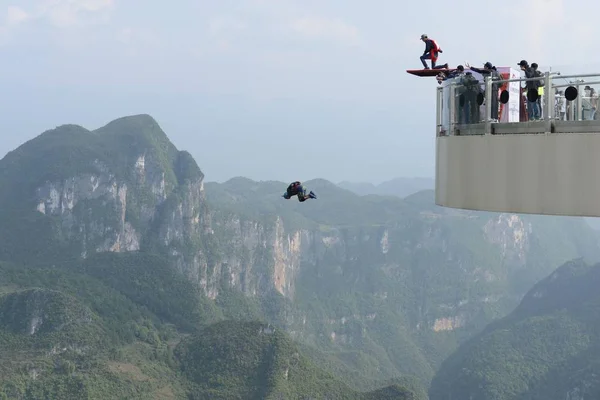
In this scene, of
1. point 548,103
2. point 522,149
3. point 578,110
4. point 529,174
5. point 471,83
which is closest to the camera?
point 529,174

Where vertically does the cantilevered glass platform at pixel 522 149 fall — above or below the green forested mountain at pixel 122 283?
above

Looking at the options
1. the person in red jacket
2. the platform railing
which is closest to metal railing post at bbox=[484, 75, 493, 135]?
the platform railing

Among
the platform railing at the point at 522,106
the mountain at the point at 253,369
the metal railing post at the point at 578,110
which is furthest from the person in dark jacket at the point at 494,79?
the mountain at the point at 253,369

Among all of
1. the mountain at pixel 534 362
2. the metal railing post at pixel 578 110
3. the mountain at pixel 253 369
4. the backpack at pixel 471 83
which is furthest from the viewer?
the mountain at pixel 534 362

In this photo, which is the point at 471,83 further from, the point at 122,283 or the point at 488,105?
the point at 122,283

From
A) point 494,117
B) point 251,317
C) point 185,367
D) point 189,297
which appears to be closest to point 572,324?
point 251,317

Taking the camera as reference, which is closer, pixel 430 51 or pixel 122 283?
pixel 430 51

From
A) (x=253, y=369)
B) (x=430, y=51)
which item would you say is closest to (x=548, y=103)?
(x=430, y=51)

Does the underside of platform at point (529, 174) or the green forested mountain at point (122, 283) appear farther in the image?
the green forested mountain at point (122, 283)

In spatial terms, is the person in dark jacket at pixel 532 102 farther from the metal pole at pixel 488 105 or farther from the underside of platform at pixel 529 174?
the underside of platform at pixel 529 174
